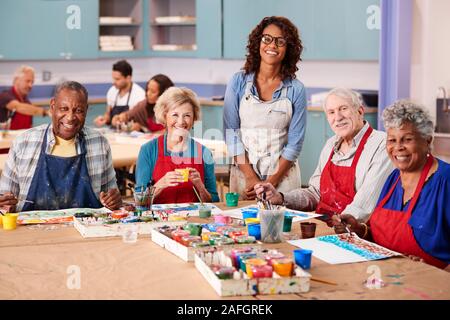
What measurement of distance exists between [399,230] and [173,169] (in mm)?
1550

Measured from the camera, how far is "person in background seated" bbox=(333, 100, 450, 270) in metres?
3.68

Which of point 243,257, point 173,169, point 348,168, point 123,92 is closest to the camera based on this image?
point 243,257

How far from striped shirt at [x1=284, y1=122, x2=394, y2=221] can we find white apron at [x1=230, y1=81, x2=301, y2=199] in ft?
1.65

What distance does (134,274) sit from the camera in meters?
3.27

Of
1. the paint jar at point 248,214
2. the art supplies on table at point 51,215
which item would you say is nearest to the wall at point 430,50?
the paint jar at point 248,214

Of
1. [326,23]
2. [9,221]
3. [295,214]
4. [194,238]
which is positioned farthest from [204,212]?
[326,23]

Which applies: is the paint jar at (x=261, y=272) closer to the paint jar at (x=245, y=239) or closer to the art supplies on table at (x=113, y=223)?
the paint jar at (x=245, y=239)

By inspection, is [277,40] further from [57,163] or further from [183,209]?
[57,163]

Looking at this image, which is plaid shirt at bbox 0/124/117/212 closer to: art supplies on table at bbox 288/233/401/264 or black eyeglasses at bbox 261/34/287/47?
black eyeglasses at bbox 261/34/287/47

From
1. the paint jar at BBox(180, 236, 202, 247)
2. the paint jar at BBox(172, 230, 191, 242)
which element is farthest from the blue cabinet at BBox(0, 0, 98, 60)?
the paint jar at BBox(180, 236, 202, 247)

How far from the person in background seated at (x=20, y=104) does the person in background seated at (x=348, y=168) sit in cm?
505

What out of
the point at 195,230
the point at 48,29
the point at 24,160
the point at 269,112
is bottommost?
the point at 195,230

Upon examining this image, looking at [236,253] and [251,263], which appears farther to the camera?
[236,253]
